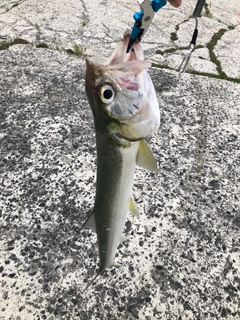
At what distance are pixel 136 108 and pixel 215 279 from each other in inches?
42.6

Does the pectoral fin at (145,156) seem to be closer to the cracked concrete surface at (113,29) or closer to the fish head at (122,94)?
the fish head at (122,94)

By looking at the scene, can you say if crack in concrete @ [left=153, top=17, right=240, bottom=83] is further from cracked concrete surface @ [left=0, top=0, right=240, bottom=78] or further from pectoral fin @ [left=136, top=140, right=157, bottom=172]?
pectoral fin @ [left=136, top=140, right=157, bottom=172]

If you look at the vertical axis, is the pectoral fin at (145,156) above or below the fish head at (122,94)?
below

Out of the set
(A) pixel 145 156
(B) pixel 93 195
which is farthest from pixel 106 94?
(B) pixel 93 195

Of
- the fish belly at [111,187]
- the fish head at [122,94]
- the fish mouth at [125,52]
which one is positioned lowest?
the fish belly at [111,187]

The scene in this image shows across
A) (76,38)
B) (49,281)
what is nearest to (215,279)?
(49,281)

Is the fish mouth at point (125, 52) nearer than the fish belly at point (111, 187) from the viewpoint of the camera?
Yes

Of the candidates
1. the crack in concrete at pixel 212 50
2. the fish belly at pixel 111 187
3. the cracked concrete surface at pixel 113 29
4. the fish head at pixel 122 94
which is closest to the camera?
the fish head at pixel 122 94

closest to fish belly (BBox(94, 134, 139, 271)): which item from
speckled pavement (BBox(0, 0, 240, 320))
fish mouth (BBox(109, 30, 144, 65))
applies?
fish mouth (BBox(109, 30, 144, 65))

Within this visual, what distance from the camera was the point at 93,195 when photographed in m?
2.20

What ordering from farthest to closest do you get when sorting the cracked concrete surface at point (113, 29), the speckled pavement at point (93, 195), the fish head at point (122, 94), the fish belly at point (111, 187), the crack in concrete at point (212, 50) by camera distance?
the cracked concrete surface at point (113, 29)
the crack in concrete at point (212, 50)
the speckled pavement at point (93, 195)
the fish belly at point (111, 187)
the fish head at point (122, 94)

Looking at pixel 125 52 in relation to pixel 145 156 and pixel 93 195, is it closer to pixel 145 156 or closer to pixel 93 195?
pixel 145 156

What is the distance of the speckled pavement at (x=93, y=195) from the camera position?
5.75 feet

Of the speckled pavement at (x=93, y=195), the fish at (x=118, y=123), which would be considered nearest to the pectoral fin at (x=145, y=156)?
the fish at (x=118, y=123)
